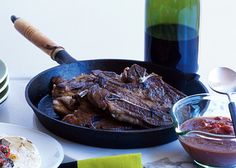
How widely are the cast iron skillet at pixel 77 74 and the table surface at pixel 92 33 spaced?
76mm

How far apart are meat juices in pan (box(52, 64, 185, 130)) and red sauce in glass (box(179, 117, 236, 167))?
0.08 m

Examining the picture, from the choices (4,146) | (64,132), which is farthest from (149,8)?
(4,146)

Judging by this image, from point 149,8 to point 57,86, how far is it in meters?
0.35

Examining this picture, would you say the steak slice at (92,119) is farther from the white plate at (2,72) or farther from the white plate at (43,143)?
the white plate at (2,72)

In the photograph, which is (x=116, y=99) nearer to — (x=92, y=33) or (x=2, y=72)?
(x=2, y=72)

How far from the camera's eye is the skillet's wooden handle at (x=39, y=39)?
1.25 m

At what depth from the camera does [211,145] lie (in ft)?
3.03

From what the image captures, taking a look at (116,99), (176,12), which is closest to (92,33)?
(176,12)

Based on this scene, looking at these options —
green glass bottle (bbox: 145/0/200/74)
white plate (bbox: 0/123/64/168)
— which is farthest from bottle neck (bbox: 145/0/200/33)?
white plate (bbox: 0/123/64/168)

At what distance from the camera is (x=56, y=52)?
124 cm

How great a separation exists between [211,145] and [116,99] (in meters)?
0.21

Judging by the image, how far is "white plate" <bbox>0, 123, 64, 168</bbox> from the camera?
95 cm

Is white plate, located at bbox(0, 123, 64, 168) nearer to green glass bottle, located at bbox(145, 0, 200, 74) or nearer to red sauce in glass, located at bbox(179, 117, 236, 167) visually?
red sauce in glass, located at bbox(179, 117, 236, 167)

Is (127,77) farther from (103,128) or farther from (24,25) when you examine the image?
(24,25)
